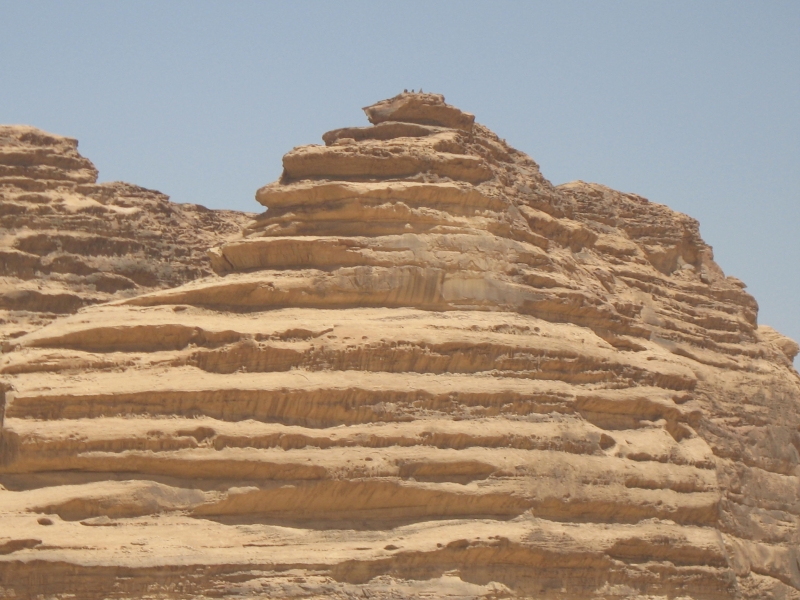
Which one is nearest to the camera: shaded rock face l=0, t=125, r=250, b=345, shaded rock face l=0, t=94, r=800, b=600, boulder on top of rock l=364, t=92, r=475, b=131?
shaded rock face l=0, t=94, r=800, b=600

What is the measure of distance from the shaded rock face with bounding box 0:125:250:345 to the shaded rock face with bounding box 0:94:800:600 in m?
14.6

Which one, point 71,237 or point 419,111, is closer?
point 419,111

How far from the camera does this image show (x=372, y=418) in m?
21.5

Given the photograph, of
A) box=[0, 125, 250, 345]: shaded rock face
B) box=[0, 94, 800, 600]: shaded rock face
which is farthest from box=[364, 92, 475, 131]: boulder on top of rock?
box=[0, 125, 250, 345]: shaded rock face

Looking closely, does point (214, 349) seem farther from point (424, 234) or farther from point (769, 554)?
point (769, 554)

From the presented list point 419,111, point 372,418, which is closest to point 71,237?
point 419,111

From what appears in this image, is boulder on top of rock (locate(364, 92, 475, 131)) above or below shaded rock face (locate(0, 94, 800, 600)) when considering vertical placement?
above

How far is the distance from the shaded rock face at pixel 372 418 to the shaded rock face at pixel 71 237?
1463 cm

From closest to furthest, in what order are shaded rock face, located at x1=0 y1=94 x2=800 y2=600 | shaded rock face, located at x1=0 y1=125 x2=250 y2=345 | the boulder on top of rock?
shaded rock face, located at x1=0 y1=94 x2=800 y2=600 → the boulder on top of rock → shaded rock face, located at x1=0 y1=125 x2=250 y2=345

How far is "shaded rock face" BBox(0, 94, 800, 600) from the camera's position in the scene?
20219mm

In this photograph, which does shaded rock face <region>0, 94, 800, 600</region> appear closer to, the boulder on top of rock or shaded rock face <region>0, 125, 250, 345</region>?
the boulder on top of rock

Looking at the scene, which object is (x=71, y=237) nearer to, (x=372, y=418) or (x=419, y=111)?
(x=419, y=111)

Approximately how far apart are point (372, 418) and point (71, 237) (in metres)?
19.5

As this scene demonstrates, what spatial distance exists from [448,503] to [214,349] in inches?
161
